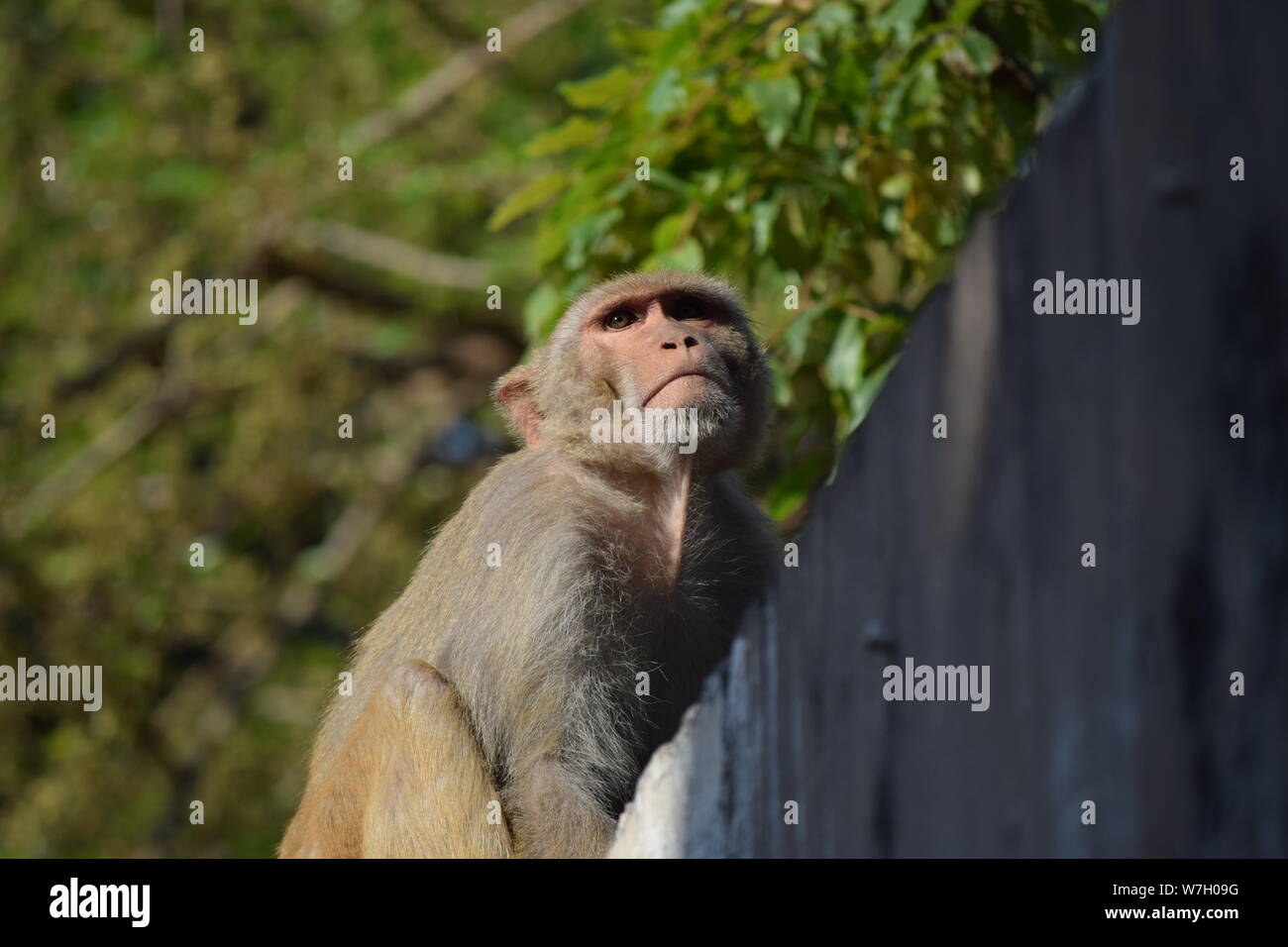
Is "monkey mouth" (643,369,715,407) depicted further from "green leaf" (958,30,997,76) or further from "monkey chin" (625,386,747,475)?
"green leaf" (958,30,997,76)

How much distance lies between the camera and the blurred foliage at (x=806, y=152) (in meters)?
5.88

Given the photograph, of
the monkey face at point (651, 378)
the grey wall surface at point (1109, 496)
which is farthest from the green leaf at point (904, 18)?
the grey wall surface at point (1109, 496)

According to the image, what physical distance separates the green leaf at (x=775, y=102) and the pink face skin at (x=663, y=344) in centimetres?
75

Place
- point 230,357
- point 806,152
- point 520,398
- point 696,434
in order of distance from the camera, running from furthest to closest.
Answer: point 230,357 → point 520,398 → point 806,152 → point 696,434

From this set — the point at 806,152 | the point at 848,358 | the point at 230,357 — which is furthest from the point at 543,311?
the point at 230,357

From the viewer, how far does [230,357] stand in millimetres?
14492

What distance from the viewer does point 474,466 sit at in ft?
53.9

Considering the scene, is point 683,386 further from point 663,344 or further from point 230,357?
point 230,357

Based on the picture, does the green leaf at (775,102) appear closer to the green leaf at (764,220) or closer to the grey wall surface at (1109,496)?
the green leaf at (764,220)

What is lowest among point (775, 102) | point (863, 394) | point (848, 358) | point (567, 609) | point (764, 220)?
point (567, 609)

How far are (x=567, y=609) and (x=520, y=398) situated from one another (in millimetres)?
1302

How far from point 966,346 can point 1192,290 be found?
18.0 inches

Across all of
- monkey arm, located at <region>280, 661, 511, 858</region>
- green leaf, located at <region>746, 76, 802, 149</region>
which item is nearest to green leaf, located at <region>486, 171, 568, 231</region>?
green leaf, located at <region>746, 76, 802, 149</region>
